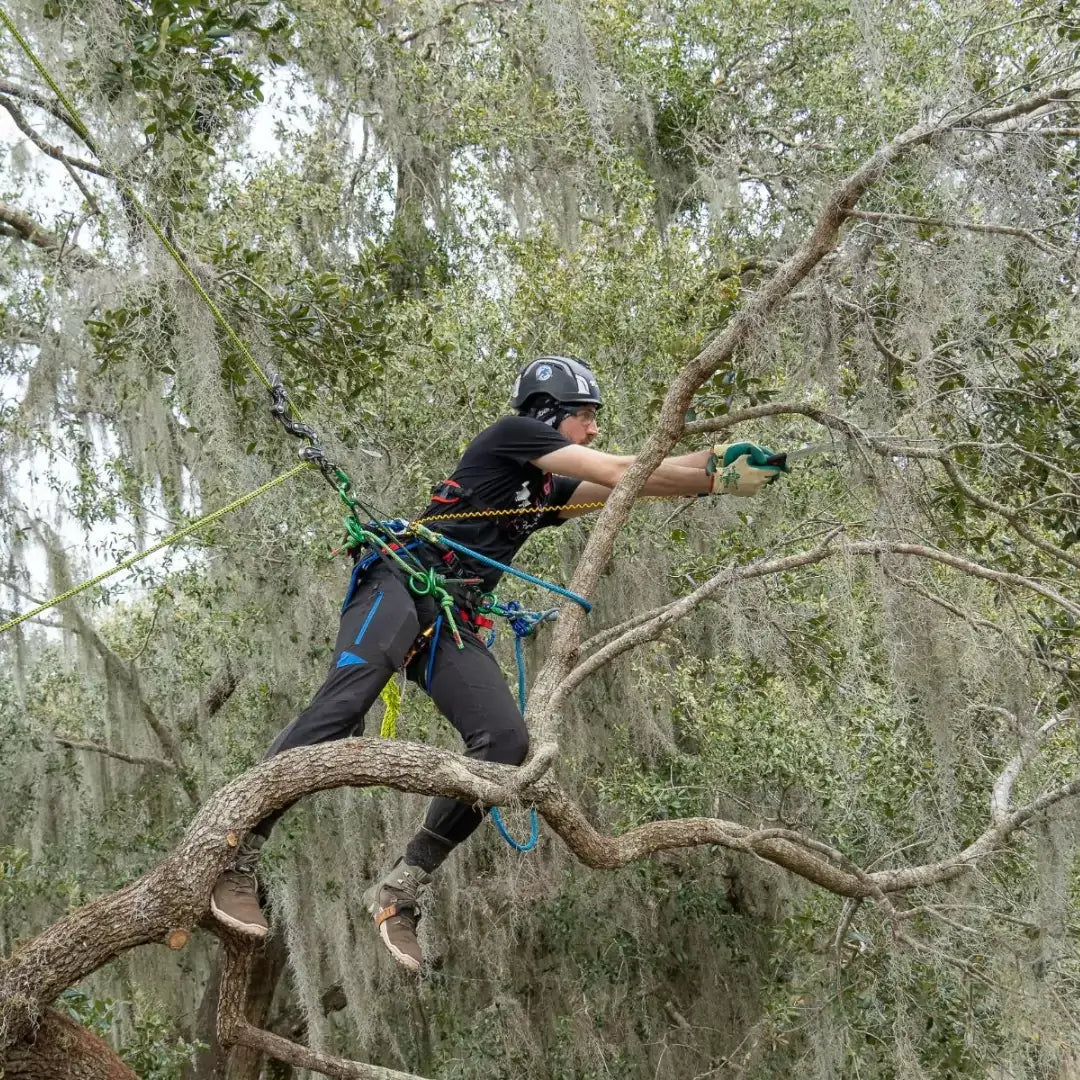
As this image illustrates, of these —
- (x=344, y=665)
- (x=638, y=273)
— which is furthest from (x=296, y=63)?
(x=344, y=665)

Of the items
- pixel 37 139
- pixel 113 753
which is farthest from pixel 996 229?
pixel 113 753

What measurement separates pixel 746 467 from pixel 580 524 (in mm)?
3113

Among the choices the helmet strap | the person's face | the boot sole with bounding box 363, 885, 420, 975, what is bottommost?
the boot sole with bounding box 363, 885, 420, 975

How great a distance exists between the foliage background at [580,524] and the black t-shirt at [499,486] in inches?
27.5

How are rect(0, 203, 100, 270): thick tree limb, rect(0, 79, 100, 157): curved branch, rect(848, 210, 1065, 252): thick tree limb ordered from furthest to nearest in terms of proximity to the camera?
rect(0, 203, 100, 270): thick tree limb
rect(0, 79, 100, 157): curved branch
rect(848, 210, 1065, 252): thick tree limb

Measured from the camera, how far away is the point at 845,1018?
5172mm

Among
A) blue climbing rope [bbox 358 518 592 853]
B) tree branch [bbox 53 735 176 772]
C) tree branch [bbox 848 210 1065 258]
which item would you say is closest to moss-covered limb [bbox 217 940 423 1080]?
blue climbing rope [bbox 358 518 592 853]

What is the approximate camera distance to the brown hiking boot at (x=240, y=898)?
3.00 meters

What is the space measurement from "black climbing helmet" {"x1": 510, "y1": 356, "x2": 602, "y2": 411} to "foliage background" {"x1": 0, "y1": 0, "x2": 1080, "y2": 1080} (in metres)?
0.52

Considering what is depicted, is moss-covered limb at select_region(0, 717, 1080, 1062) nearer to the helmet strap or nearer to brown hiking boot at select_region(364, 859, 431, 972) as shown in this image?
brown hiking boot at select_region(364, 859, 431, 972)

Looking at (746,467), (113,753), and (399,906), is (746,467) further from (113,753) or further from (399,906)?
(113,753)

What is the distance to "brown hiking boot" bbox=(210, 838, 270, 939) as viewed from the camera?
3000 millimetres

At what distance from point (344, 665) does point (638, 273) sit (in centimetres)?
399

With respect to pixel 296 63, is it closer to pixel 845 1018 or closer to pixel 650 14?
pixel 650 14
